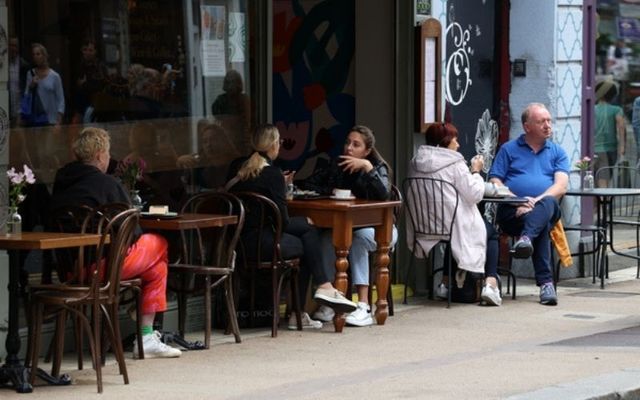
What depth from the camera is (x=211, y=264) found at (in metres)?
10.7

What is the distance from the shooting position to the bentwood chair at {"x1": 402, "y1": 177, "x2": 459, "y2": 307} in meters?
12.4

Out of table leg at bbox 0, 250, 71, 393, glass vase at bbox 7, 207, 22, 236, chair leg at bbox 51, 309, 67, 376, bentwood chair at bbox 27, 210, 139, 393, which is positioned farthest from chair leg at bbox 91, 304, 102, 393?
glass vase at bbox 7, 207, 22, 236

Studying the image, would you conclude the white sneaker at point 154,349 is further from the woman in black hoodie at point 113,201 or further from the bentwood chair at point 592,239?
the bentwood chair at point 592,239

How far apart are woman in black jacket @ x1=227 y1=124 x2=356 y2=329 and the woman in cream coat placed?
5.19ft

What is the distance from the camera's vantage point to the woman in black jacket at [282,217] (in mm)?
10906

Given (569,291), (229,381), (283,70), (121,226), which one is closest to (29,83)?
(121,226)

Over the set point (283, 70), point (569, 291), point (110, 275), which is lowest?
point (569, 291)

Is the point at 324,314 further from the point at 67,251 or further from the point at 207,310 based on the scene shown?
the point at 67,251

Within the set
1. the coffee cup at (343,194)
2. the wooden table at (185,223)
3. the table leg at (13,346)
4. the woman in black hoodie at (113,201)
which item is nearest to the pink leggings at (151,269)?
the woman in black hoodie at (113,201)

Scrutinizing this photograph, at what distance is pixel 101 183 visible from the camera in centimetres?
954

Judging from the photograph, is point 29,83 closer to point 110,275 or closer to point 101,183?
point 101,183

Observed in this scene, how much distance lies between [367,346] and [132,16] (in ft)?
8.93

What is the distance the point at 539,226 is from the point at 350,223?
233 centimetres

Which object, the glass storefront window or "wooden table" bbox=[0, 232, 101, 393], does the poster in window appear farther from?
"wooden table" bbox=[0, 232, 101, 393]
